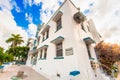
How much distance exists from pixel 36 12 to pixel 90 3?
6863 millimetres

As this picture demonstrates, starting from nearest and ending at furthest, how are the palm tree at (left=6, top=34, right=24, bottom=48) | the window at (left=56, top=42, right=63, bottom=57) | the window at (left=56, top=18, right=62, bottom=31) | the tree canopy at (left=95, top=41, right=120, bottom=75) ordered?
the tree canopy at (left=95, top=41, right=120, bottom=75), the window at (left=56, top=42, right=63, bottom=57), the window at (left=56, top=18, right=62, bottom=31), the palm tree at (left=6, top=34, right=24, bottom=48)

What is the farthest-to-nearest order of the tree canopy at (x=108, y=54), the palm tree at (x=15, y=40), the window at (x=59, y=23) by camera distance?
the palm tree at (x=15, y=40) → the window at (x=59, y=23) → the tree canopy at (x=108, y=54)

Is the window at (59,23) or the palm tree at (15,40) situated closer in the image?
the window at (59,23)

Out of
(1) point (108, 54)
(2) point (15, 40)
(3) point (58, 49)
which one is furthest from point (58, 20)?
(2) point (15, 40)

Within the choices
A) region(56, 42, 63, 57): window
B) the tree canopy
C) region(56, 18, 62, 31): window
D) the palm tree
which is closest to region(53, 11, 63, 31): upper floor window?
region(56, 18, 62, 31): window

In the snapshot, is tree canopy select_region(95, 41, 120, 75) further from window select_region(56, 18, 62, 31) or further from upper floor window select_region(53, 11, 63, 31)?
upper floor window select_region(53, 11, 63, 31)

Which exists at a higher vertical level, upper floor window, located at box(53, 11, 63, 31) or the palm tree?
the palm tree

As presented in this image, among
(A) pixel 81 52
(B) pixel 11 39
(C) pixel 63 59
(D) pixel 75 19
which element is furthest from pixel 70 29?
(B) pixel 11 39

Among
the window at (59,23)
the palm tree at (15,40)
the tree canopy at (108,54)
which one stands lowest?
the tree canopy at (108,54)

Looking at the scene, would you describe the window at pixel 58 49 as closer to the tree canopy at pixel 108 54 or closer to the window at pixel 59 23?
the window at pixel 59 23

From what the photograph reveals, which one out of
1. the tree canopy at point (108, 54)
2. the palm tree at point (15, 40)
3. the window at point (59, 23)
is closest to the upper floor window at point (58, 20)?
the window at point (59, 23)

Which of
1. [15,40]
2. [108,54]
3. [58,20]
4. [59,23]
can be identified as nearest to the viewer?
[108,54]

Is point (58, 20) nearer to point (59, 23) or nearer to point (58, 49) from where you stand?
point (59, 23)

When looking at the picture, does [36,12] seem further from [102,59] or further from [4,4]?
[102,59]
